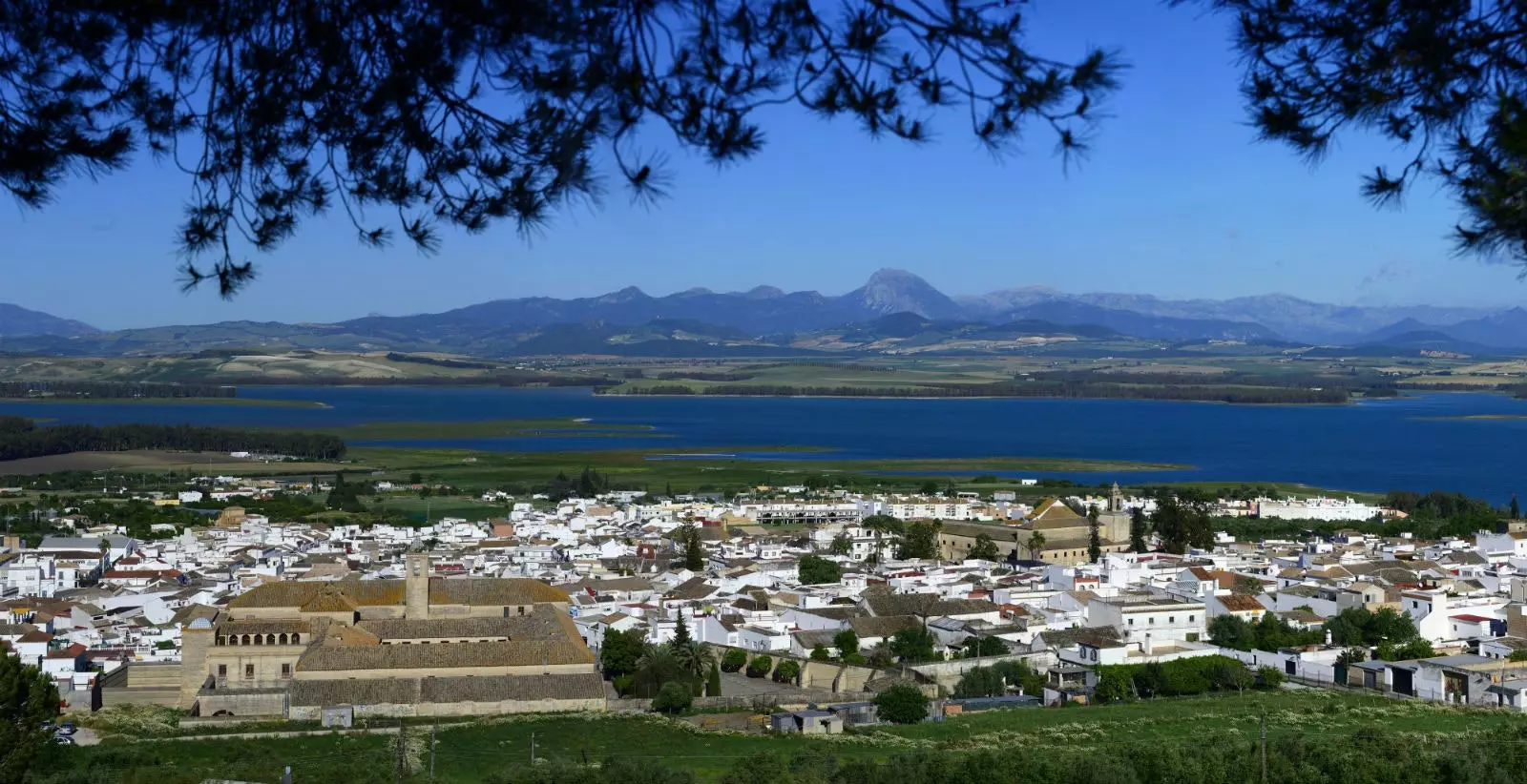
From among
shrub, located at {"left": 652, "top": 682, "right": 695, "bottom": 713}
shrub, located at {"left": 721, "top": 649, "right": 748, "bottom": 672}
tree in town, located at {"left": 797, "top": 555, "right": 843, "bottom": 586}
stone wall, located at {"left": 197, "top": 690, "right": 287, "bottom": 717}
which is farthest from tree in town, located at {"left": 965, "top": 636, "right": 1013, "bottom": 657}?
stone wall, located at {"left": 197, "top": 690, "right": 287, "bottom": 717}

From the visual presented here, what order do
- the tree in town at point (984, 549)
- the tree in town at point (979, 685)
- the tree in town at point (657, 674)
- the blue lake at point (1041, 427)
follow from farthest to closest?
the blue lake at point (1041, 427)
the tree in town at point (984, 549)
the tree in town at point (979, 685)
the tree in town at point (657, 674)

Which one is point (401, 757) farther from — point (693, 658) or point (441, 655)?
point (693, 658)

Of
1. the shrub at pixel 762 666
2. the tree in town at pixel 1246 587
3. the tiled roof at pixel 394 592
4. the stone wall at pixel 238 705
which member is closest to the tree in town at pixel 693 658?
the shrub at pixel 762 666

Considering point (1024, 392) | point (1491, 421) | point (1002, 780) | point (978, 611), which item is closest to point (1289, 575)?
point (978, 611)

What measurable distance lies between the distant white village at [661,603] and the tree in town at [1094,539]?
3.0 inches

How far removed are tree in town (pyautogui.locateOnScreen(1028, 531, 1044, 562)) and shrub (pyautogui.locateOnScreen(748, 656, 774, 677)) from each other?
12.4m

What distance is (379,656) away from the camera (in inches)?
687

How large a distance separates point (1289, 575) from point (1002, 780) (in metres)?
15.2

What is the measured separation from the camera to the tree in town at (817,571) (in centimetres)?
2633

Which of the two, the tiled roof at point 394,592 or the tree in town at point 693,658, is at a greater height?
the tiled roof at point 394,592

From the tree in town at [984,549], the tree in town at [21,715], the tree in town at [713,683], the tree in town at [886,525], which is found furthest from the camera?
the tree in town at [886,525]

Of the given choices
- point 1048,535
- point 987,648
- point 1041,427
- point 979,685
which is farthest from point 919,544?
point 1041,427

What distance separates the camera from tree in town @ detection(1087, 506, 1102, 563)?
31812mm

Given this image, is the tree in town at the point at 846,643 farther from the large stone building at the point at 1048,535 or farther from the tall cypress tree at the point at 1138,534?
the tall cypress tree at the point at 1138,534
